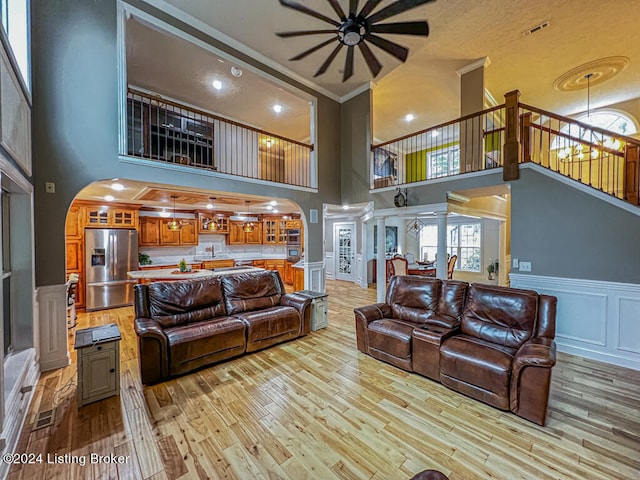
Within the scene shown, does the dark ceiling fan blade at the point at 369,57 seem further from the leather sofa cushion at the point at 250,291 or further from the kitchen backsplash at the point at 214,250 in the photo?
the kitchen backsplash at the point at 214,250

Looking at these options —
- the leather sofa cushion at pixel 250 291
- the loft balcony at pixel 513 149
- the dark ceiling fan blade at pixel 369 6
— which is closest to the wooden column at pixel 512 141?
the loft balcony at pixel 513 149

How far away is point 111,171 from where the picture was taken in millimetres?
3553

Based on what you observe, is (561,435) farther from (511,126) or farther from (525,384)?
(511,126)

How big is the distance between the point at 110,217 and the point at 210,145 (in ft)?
9.22

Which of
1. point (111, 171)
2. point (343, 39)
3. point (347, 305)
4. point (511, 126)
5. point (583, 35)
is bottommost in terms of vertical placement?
point (347, 305)

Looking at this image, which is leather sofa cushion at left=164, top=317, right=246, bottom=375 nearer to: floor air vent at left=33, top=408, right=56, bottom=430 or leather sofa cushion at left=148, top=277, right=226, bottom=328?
leather sofa cushion at left=148, top=277, right=226, bottom=328

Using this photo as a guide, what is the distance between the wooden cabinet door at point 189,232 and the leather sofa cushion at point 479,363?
724cm

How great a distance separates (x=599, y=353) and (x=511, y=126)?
330 centimetres

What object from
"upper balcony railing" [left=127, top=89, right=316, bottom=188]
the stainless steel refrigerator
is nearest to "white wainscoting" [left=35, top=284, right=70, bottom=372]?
"upper balcony railing" [left=127, top=89, right=316, bottom=188]

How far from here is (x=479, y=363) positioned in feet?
8.11

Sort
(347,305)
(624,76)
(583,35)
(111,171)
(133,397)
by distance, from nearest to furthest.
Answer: (133,397) < (111,171) < (583,35) < (624,76) < (347,305)

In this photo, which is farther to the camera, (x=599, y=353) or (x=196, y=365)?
(x=599, y=353)

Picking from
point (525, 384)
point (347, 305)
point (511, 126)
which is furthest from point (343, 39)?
point (347, 305)

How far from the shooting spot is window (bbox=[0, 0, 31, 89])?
2508 mm
